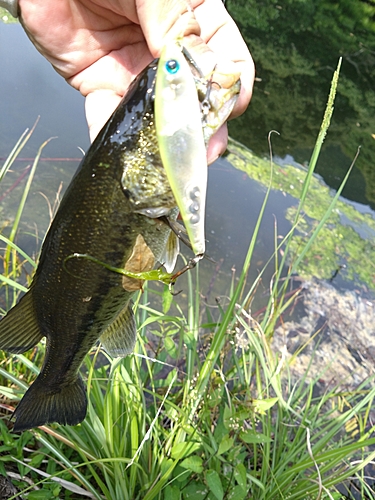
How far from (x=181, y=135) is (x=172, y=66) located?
5.9 inches

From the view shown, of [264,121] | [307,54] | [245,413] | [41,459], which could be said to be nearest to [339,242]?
[264,121]

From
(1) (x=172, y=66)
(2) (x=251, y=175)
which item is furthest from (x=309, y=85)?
(1) (x=172, y=66)

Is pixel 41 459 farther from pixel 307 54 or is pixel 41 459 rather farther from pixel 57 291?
pixel 307 54

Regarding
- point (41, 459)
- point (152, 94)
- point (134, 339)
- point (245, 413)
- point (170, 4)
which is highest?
point (170, 4)

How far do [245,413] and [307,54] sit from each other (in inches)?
410

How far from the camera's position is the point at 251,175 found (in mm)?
5551

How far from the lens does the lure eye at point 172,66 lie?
101 centimetres

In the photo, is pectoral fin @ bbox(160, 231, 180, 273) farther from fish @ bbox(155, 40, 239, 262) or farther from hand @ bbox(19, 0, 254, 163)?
hand @ bbox(19, 0, 254, 163)

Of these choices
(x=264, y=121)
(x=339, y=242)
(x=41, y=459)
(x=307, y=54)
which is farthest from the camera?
(x=307, y=54)

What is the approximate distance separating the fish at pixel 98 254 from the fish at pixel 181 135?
211mm

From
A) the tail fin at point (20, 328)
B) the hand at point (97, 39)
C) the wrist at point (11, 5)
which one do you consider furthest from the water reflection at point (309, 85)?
the tail fin at point (20, 328)

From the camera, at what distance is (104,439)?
1.89 m

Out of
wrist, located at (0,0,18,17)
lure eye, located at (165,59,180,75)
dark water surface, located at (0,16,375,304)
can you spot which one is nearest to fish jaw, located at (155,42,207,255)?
lure eye, located at (165,59,180,75)

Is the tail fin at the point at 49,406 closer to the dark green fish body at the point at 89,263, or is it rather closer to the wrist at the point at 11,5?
the dark green fish body at the point at 89,263
